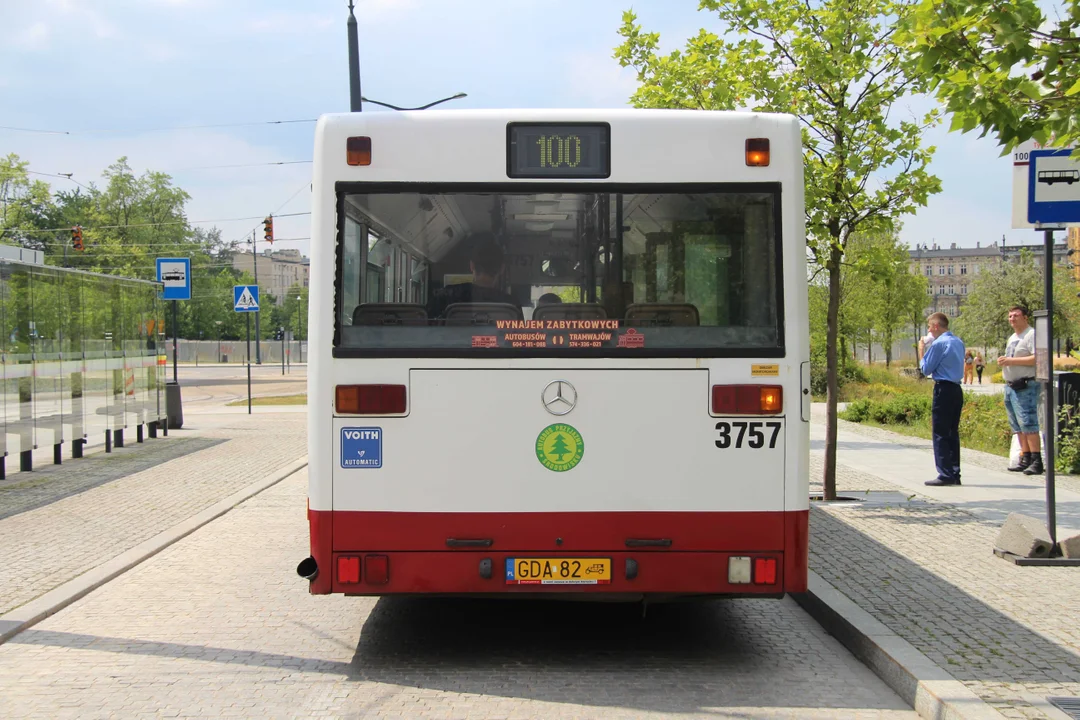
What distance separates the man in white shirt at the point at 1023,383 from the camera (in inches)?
478

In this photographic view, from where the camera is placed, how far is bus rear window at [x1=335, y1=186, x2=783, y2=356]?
5.45 meters

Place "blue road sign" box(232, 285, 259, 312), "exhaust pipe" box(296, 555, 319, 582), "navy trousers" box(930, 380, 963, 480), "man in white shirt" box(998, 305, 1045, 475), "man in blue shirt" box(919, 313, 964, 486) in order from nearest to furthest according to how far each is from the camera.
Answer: "exhaust pipe" box(296, 555, 319, 582), "man in blue shirt" box(919, 313, 964, 486), "navy trousers" box(930, 380, 963, 480), "man in white shirt" box(998, 305, 1045, 475), "blue road sign" box(232, 285, 259, 312)

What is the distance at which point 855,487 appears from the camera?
12.0 m

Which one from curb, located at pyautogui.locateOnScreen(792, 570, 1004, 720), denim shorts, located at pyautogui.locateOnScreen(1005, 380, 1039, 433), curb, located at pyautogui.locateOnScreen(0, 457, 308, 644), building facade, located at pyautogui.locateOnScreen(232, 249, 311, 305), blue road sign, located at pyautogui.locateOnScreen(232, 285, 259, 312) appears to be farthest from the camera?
building facade, located at pyautogui.locateOnScreen(232, 249, 311, 305)

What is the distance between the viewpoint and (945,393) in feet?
39.3

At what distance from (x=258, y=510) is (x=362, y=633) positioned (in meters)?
4.86

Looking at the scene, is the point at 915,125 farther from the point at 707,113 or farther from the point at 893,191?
the point at 707,113

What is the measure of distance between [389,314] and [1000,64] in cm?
315

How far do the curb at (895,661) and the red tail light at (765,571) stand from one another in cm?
67

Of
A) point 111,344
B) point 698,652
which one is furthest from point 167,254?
point 698,652

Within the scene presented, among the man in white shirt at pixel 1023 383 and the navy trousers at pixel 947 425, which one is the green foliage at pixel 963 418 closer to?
the man in white shirt at pixel 1023 383

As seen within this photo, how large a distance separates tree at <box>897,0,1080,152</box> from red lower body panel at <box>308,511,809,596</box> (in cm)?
217

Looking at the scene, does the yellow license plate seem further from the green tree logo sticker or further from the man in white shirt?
the man in white shirt

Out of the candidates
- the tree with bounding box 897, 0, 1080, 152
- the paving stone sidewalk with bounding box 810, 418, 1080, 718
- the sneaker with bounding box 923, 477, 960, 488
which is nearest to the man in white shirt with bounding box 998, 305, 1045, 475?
the sneaker with bounding box 923, 477, 960, 488
